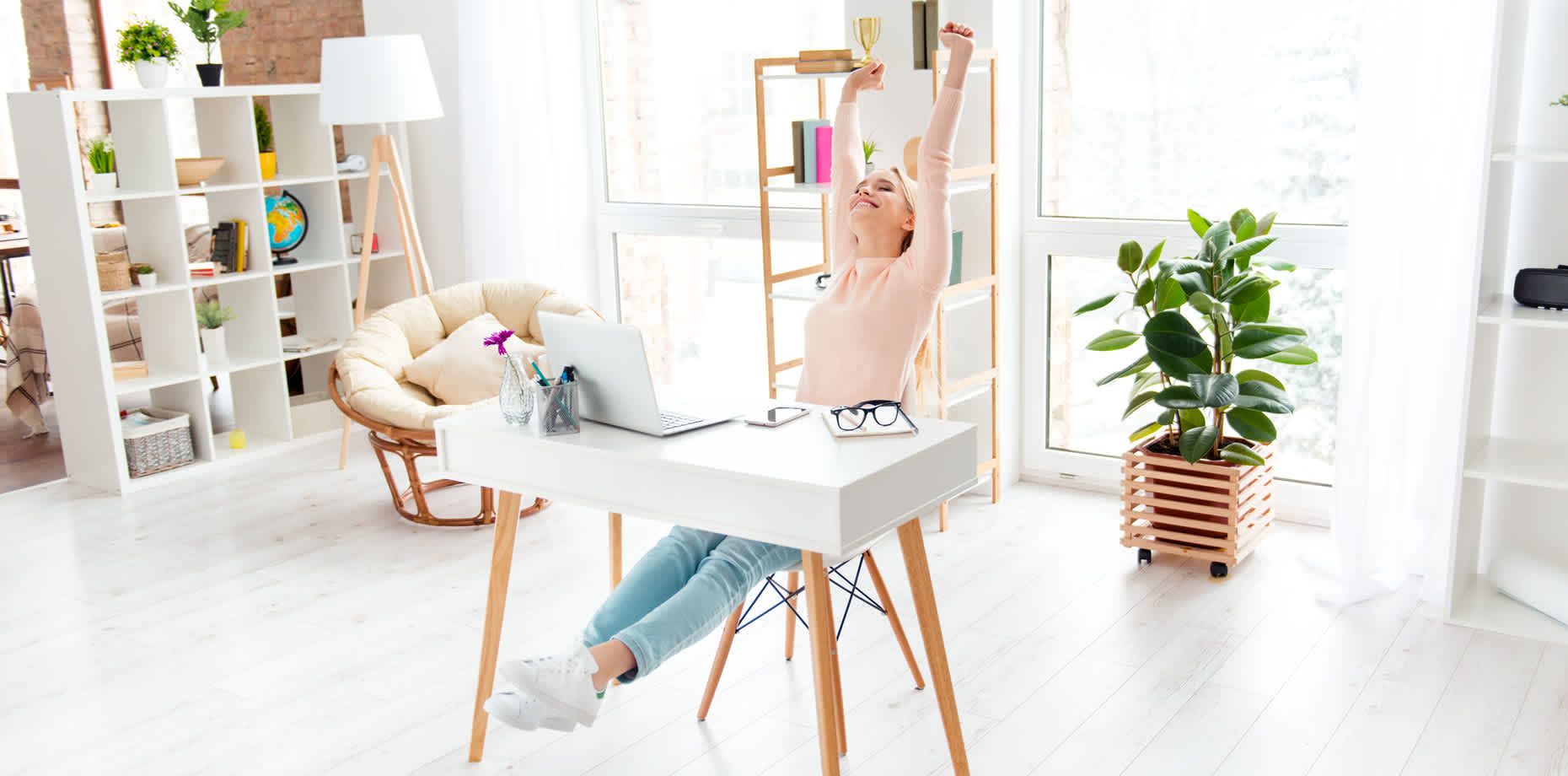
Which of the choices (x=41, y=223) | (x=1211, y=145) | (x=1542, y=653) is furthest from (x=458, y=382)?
(x=1542, y=653)

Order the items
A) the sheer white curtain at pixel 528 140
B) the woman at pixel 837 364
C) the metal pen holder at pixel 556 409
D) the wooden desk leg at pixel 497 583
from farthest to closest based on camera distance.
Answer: the sheer white curtain at pixel 528 140, the wooden desk leg at pixel 497 583, the metal pen holder at pixel 556 409, the woman at pixel 837 364

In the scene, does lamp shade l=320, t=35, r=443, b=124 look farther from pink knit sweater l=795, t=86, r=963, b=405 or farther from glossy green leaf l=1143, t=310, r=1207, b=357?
glossy green leaf l=1143, t=310, r=1207, b=357

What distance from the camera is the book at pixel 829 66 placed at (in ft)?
12.6

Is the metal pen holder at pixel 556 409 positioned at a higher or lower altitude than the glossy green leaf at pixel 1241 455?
higher

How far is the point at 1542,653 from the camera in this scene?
10.3ft

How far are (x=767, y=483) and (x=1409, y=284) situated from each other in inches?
82.9

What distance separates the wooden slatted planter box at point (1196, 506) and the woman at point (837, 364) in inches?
40.7

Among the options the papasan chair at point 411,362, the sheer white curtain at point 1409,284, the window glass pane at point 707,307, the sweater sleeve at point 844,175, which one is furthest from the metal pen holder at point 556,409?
the window glass pane at point 707,307

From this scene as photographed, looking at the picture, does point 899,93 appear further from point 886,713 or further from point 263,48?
point 263,48

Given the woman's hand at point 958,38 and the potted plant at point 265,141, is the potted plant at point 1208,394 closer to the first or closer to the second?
the woman's hand at point 958,38

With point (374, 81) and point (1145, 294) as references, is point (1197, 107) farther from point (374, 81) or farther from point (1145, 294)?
point (374, 81)

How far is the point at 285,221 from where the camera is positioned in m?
5.29

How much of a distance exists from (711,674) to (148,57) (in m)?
3.37

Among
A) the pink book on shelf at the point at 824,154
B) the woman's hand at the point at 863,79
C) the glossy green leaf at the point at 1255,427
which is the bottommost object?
→ the glossy green leaf at the point at 1255,427
